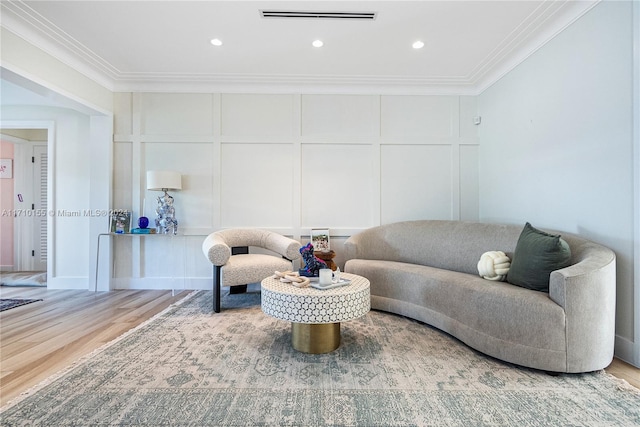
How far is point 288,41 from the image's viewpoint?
298 cm

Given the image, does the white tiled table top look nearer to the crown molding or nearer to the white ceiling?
the white ceiling

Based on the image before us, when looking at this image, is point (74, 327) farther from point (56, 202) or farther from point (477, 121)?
point (477, 121)

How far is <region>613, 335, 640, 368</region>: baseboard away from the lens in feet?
6.63

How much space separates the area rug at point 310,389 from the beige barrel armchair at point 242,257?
73 centimetres

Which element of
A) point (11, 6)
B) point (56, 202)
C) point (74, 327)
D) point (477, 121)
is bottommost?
point (74, 327)

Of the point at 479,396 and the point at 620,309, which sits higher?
the point at 620,309

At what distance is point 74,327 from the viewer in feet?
8.72

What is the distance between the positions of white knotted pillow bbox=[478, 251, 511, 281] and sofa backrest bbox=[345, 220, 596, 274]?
26 centimetres

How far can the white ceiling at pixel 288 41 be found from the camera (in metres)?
2.50

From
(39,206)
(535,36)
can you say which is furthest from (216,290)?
(39,206)

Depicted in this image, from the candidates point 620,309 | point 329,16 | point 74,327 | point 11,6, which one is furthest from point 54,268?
point 620,309

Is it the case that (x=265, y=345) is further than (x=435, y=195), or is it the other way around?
(x=435, y=195)

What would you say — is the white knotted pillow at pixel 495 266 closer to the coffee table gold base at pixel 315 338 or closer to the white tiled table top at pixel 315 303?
the white tiled table top at pixel 315 303

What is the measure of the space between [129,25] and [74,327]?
9.43 feet
